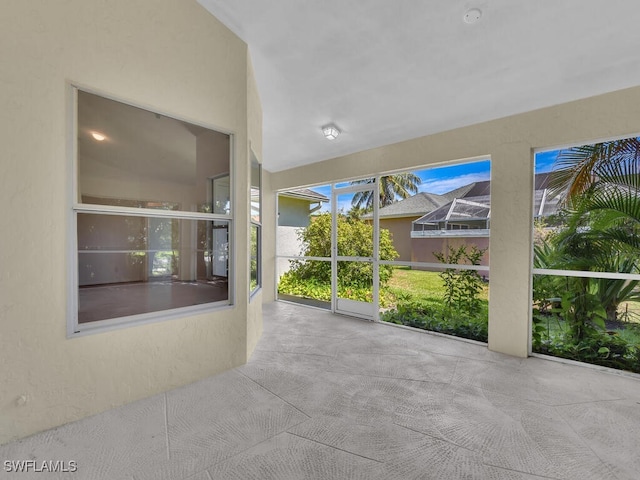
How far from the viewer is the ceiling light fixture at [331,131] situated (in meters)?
4.15

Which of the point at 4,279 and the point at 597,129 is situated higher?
the point at 597,129

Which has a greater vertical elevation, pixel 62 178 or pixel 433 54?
pixel 433 54

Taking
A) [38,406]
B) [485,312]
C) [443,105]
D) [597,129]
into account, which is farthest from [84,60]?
[485,312]

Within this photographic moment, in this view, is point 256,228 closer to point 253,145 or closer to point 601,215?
point 253,145

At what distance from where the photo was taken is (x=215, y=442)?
1878 mm

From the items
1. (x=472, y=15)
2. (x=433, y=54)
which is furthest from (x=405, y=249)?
(x=472, y=15)

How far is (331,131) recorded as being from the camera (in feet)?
13.7

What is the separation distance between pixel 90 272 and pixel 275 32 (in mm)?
2549

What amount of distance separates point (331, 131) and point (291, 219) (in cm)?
253

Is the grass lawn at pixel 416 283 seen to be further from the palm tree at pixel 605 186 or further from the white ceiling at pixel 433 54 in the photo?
the white ceiling at pixel 433 54

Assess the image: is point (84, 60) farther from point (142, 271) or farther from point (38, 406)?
point (38, 406)

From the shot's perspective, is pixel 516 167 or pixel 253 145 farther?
pixel 253 145

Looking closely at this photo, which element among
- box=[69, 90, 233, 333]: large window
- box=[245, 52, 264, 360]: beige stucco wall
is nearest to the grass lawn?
box=[245, 52, 264, 360]: beige stucco wall

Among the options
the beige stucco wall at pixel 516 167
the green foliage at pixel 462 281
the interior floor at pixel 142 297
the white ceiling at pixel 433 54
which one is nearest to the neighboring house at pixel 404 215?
the green foliage at pixel 462 281
